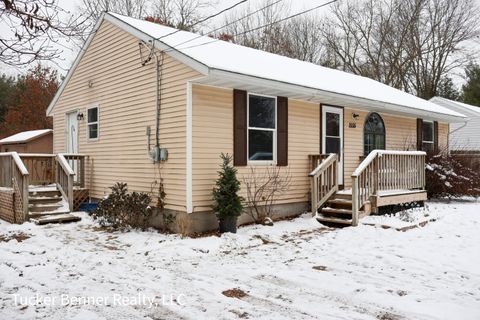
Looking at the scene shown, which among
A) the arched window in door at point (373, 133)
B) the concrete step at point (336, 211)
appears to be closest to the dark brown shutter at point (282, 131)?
the concrete step at point (336, 211)

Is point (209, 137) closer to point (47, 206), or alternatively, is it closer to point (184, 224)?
point (184, 224)

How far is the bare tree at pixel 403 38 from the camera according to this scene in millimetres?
29125

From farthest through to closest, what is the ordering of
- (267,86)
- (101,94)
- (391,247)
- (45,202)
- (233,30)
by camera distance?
(233,30) < (101,94) < (45,202) < (267,86) < (391,247)

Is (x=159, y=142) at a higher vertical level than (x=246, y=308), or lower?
higher

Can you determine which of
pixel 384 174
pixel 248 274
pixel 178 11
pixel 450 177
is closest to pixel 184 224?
pixel 248 274

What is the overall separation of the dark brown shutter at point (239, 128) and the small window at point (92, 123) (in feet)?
15.9

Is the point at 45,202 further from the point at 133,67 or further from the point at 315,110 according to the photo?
the point at 315,110

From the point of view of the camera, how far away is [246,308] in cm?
446

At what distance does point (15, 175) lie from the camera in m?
10.1

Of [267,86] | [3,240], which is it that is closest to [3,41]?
[3,240]

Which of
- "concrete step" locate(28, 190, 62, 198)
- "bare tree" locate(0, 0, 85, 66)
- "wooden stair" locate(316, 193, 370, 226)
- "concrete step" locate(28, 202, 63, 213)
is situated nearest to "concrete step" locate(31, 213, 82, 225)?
"concrete step" locate(28, 202, 63, 213)

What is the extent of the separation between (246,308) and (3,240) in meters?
5.67

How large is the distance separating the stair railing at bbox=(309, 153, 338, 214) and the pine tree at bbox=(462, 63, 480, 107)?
2904 cm

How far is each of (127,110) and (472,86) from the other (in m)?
33.1
